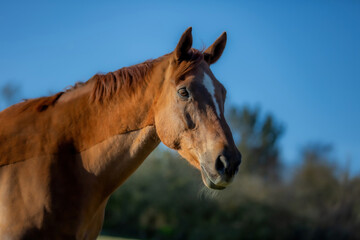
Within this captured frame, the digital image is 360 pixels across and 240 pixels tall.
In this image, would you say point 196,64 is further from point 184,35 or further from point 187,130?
point 187,130

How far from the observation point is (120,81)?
369 cm

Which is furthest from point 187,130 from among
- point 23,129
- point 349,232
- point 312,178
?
point 349,232

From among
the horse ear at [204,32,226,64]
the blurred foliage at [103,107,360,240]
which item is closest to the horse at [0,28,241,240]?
the horse ear at [204,32,226,64]

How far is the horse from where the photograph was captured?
3.09 metres

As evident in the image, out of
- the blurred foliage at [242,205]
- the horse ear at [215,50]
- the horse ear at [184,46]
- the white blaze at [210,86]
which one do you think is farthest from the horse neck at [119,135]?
the blurred foliage at [242,205]

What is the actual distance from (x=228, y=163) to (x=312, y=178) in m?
27.0

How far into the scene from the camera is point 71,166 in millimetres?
3387

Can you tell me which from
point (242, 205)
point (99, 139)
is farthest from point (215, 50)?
point (242, 205)

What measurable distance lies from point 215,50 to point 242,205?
27.5m

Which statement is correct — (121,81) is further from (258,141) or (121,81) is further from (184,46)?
(258,141)

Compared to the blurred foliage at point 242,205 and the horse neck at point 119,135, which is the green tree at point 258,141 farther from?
the horse neck at point 119,135

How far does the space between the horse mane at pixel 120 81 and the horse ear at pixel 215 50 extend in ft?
0.78

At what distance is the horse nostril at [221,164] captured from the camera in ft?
9.88

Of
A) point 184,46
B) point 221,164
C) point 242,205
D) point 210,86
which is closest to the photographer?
point 221,164
